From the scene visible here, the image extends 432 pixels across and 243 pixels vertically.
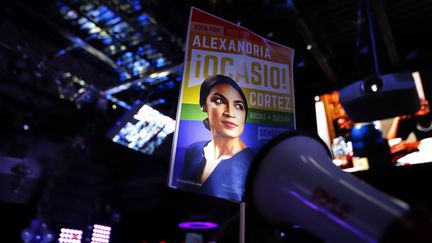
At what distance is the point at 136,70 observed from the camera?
21.2 ft

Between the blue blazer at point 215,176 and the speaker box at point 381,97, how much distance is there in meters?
2.01

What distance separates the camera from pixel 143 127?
2059 mm

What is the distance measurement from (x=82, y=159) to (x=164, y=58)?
394 cm

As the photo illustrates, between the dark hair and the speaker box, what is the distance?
1.85 m

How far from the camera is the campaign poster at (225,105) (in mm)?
1576

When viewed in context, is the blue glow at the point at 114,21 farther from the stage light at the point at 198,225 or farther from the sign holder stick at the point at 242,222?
the stage light at the point at 198,225

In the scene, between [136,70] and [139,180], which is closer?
[136,70]

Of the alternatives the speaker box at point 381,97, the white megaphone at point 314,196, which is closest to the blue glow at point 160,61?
the speaker box at point 381,97

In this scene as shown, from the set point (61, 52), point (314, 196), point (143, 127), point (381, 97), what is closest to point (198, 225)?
point (61, 52)

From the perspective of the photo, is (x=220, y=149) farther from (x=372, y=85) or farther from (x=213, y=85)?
(x=372, y=85)

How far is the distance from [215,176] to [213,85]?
18.2 inches

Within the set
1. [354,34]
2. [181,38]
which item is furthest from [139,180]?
[354,34]

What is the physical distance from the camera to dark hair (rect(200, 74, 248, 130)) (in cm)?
169

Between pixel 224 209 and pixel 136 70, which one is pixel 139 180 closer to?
pixel 224 209
